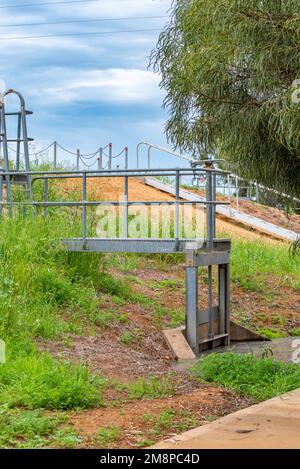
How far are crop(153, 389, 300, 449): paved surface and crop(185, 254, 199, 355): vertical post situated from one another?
5.69m

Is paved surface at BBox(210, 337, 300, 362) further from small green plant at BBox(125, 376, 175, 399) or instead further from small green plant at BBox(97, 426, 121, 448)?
small green plant at BBox(97, 426, 121, 448)

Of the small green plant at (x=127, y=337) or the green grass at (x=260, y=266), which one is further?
the green grass at (x=260, y=266)

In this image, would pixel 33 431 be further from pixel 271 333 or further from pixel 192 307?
pixel 271 333

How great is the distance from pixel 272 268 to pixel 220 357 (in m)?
11.3

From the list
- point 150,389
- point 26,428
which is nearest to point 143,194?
point 150,389

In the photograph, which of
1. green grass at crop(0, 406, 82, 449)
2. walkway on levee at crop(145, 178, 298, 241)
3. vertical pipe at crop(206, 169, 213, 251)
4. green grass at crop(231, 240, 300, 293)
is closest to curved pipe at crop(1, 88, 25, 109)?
vertical pipe at crop(206, 169, 213, 251)

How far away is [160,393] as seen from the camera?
35.6 feet

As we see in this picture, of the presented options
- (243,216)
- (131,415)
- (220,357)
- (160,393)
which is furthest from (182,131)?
(243,216)

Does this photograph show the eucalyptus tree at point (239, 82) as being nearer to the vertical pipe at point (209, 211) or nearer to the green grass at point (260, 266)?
the vertical pipe at point (209, 211)

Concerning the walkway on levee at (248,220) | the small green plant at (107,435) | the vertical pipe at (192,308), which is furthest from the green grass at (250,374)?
the walkway on levee at (248,220)

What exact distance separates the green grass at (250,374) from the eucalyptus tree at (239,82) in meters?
3.03

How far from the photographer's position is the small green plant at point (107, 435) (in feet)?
26.3

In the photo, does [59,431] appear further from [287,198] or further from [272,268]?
[272,268]

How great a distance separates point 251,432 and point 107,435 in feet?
4.41
